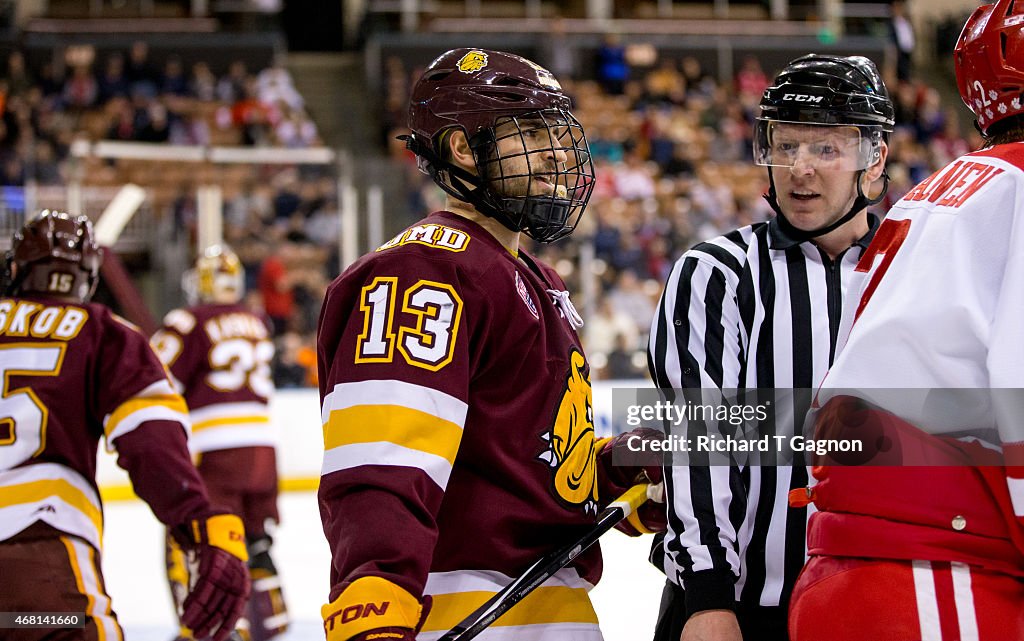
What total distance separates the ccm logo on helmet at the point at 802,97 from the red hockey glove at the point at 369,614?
1.12 m

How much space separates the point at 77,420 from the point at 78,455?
76 mm

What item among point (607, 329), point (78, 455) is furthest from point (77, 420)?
point (607, 329)

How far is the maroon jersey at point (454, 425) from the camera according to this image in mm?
1491

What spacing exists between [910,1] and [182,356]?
13.2 meters

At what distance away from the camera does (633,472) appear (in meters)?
2.06

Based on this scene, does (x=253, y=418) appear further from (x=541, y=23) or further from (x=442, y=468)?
(x=541, y=23)

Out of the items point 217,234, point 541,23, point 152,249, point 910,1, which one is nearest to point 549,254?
point 217,234

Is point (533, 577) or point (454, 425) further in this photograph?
point (533, 577)

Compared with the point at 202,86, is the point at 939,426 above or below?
below

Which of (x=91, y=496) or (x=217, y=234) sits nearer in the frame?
(x=91, y=496)

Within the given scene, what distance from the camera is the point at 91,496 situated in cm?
258

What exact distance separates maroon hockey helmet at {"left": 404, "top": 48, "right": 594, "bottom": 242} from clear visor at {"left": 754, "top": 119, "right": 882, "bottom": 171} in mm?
390

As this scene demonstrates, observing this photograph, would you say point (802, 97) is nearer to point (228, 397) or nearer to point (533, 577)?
point (533, 577)

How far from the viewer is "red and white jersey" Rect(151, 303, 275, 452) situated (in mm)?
4922
